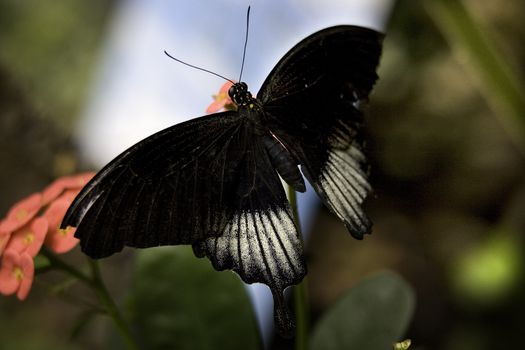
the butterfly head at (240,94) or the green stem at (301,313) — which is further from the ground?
the butterfly head at (240,94)

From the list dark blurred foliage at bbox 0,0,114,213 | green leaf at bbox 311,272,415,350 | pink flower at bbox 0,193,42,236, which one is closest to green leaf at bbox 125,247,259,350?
green leaf at bbox 311,272,415,350

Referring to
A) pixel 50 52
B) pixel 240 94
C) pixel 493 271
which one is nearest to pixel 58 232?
pixel 240 94

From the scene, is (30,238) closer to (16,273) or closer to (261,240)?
(16,273)

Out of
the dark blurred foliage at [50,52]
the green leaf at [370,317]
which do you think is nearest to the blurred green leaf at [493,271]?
the green leaf at [370,317]

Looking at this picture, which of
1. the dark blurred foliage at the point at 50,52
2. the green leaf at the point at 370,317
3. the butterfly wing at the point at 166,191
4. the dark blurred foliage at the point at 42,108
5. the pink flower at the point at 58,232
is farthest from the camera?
the dark blurred foliage at the point at 50,52

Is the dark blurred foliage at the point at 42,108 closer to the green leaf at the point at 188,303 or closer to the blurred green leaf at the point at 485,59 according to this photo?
the green leaf at the point at 188,303

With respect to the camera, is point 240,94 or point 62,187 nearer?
point 240,94

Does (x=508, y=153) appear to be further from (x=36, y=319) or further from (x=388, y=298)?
(x=36, y=319)
